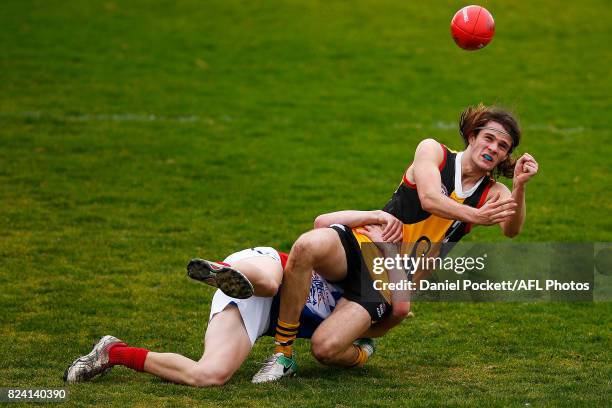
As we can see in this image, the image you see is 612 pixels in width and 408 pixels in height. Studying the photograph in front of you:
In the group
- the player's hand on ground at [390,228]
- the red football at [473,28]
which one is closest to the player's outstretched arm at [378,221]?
the player's hand on ground at [390,228]

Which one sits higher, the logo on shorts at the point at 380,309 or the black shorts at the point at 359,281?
the black shorts at the point at 359,281

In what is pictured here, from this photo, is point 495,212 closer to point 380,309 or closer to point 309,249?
point 380,309

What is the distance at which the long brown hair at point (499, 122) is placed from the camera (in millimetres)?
7621

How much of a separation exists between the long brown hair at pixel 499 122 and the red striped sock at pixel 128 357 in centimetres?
297

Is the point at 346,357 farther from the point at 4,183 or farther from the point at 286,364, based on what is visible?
the point at 4,183

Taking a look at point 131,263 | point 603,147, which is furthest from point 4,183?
point 603,147

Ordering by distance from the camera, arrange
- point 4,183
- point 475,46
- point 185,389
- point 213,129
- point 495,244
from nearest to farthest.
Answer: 1. point 185,389
2. point 475,46
3. point 495,244
4. point 4,183
5. point 213,129

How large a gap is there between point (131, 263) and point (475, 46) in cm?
408

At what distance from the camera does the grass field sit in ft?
25.0

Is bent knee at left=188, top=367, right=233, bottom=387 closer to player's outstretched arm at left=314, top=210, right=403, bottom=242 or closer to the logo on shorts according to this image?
the logo on shorts

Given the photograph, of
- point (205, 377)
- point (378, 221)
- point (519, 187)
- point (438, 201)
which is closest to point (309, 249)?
point (378, 221)

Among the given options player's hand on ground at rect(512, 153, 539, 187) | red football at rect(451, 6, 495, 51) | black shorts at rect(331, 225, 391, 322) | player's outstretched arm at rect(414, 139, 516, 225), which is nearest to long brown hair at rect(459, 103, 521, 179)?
player's outstretched arm at rect(414, 139, 516, 225)

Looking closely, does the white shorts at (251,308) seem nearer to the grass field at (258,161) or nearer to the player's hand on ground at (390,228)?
the grass field at (258,161)

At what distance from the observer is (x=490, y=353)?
8047 mm
